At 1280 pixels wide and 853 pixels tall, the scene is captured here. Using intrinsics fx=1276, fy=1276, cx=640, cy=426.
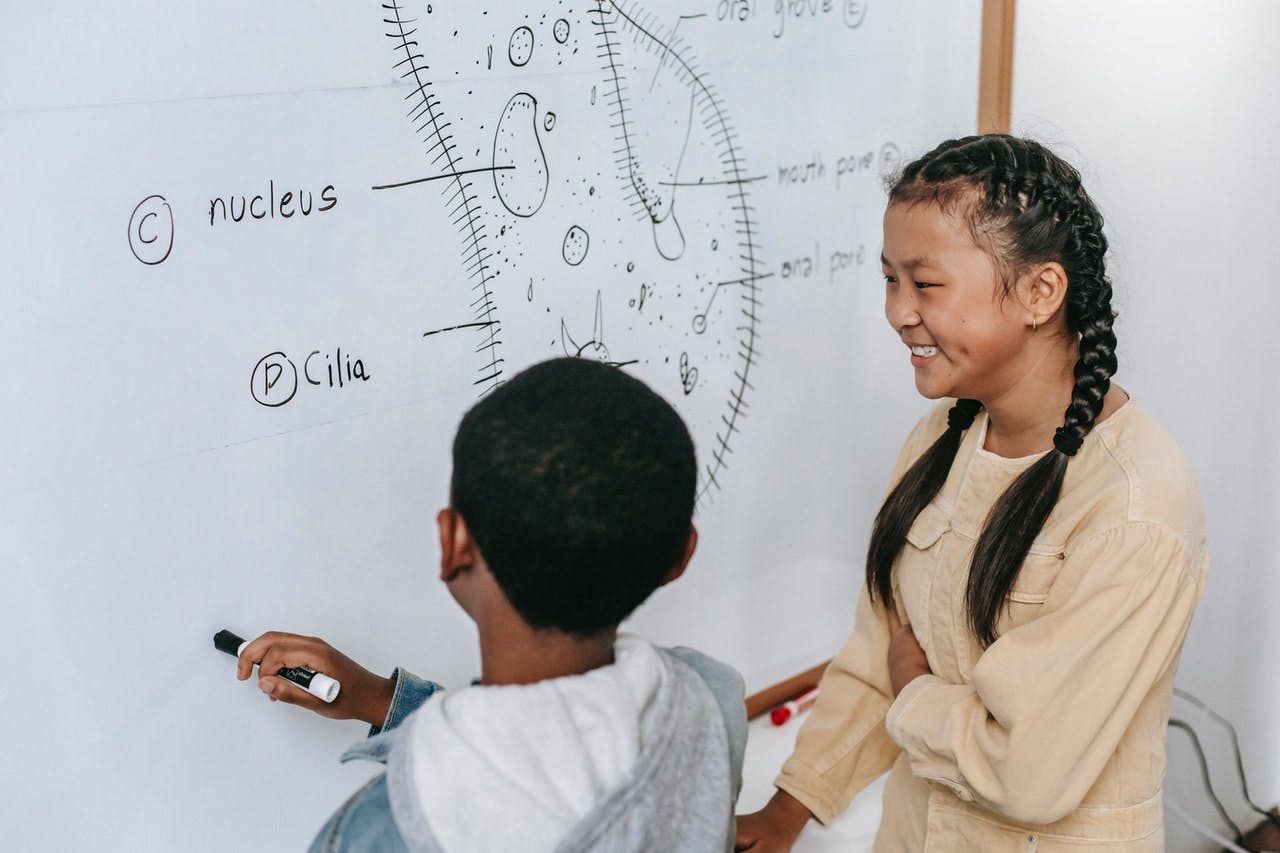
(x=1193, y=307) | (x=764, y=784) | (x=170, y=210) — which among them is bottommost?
(x=764, y=784)

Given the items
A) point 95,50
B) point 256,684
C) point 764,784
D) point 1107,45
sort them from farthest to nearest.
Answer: point 1107,45 → point 764,784 → point 256,684 → point 95,50

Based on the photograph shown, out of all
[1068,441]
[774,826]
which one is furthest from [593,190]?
[774,826]

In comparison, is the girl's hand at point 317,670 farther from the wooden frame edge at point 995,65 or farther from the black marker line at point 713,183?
the wooden frame edge at point 995,65

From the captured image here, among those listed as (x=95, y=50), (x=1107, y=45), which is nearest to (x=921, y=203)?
(x=95, y=50)

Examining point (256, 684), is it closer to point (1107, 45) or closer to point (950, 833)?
point (950, 833)

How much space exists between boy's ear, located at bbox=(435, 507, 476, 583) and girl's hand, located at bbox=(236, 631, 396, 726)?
0.80 feet

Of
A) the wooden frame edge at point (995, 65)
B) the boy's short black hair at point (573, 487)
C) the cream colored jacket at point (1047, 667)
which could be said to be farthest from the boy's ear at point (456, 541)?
the wooden frame edge at point (995, 65)

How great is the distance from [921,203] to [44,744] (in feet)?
2.30

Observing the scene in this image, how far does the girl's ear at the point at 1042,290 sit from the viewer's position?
93 centimetres

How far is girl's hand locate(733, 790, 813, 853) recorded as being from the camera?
3.54 feet

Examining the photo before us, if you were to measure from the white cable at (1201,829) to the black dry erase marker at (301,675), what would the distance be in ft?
4.21

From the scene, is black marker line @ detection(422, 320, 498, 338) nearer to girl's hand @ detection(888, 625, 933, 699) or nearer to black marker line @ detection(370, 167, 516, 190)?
black marker line @ detection(370, 167, 516, 190)

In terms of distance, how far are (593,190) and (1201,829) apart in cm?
123

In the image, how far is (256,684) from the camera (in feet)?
2.94
